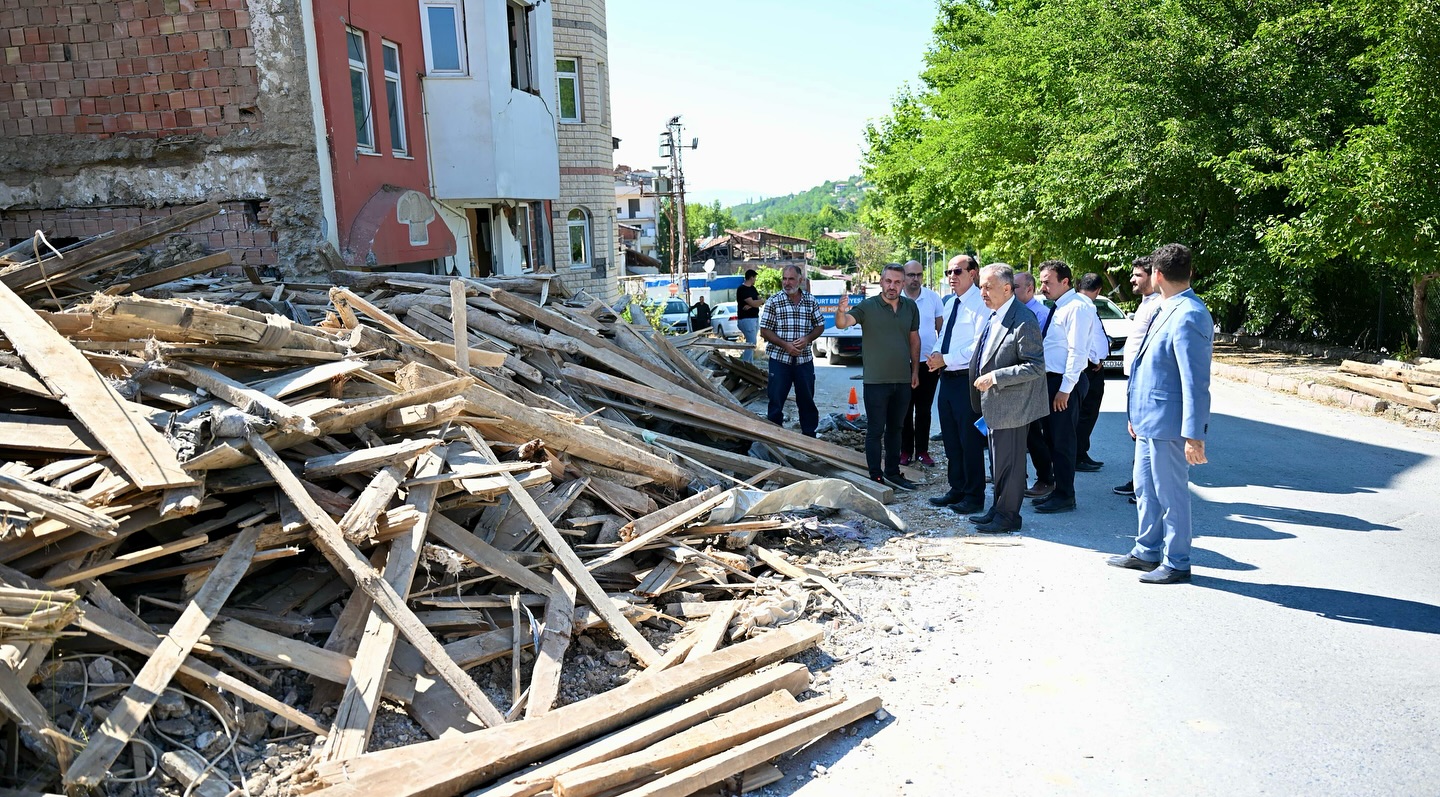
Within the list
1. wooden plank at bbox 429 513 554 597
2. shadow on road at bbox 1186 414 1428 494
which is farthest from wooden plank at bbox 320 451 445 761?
shadow on road at bbox 1186 414 1428 494

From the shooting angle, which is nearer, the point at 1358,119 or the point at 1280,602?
the point at 1280,602

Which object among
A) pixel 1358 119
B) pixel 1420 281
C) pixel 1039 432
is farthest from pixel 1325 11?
pixel 1039 432

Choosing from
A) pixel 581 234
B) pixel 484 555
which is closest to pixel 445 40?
pixel 581 234

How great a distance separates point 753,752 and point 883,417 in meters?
4.81

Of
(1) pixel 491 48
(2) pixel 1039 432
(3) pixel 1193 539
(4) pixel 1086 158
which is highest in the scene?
(1) pixel 491 48

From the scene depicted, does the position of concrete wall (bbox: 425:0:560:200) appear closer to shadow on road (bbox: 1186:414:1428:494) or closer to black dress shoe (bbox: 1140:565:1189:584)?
shadow on road (bbox: 1186:414:1428:494)

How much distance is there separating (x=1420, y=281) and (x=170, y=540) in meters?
16.3

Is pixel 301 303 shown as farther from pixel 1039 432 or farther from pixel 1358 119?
pixel 1358 119

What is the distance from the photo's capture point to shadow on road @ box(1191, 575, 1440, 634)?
503 cm

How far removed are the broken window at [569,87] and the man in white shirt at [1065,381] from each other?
19503 mm

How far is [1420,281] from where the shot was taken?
1388cm

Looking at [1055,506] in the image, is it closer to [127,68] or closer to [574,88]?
[127,68]

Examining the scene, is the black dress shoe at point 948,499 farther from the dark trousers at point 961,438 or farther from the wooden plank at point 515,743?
the wooden plank at point 515,743

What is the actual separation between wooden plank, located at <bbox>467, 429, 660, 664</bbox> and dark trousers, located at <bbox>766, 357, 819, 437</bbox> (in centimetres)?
422
